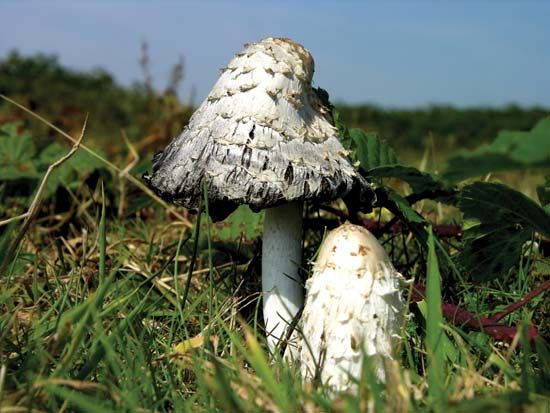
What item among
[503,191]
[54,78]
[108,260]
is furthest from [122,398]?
[54,78]

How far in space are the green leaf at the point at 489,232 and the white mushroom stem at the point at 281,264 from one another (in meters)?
0.55

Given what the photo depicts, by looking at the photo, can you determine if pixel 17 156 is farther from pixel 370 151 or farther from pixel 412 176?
pixel 412 176

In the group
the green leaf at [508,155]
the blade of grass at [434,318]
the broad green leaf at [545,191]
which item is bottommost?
the blade of grass at [434,318]

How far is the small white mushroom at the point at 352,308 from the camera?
1.83m

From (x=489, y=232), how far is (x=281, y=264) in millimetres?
690

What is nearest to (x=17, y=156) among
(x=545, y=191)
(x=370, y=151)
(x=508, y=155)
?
(x=370, y=151)

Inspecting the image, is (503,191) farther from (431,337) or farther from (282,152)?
(282,152)

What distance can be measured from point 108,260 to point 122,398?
5.46 feet

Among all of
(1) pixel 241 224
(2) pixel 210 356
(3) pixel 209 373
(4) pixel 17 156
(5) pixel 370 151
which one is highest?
(5) pixel 370 151

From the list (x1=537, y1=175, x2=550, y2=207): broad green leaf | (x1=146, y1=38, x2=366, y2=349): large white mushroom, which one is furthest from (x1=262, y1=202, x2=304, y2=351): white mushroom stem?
(x1=537, y1=175, x2=550, y2=207): broad green leaf

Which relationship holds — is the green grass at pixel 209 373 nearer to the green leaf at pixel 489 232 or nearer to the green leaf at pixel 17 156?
the green leaf at pixel 489 232

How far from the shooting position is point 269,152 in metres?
2.01

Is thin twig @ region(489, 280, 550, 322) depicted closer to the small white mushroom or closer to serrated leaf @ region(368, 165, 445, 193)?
the small white mushroom

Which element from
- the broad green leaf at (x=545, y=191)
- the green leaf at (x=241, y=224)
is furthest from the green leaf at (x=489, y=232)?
the green leaf at (x=241, y=224)
